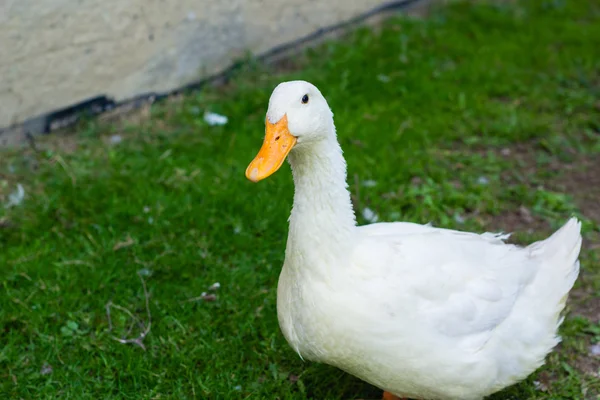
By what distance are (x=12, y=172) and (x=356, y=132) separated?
214 cm

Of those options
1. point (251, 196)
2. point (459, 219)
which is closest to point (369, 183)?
point (459, 219)

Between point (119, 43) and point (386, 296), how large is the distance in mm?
3003

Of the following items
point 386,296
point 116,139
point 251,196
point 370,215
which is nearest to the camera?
point 386,296

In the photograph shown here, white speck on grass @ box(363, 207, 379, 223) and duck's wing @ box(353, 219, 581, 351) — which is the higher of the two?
duck's wing @ box(353, 219, 581, 351)

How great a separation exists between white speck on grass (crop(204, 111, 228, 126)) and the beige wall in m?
0.44

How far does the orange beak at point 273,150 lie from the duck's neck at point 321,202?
15 centimetres

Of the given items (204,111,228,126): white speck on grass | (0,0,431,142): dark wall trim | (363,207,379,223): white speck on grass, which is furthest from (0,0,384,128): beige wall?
(363,207,379,223): white speck on grass

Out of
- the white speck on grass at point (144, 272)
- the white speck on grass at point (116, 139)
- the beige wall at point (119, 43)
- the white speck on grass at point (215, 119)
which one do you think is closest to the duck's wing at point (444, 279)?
the white speck on grass at point (144, 272)

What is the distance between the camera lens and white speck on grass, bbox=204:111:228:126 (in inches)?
192

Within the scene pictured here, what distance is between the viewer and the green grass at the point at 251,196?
3250mm

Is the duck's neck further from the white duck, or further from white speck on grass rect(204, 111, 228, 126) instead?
white speck on grass rect(204, 111, 228, 126)

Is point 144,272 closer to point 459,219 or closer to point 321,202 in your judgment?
point 321,202

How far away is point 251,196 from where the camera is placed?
13.8ft

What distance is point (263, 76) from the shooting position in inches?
213
